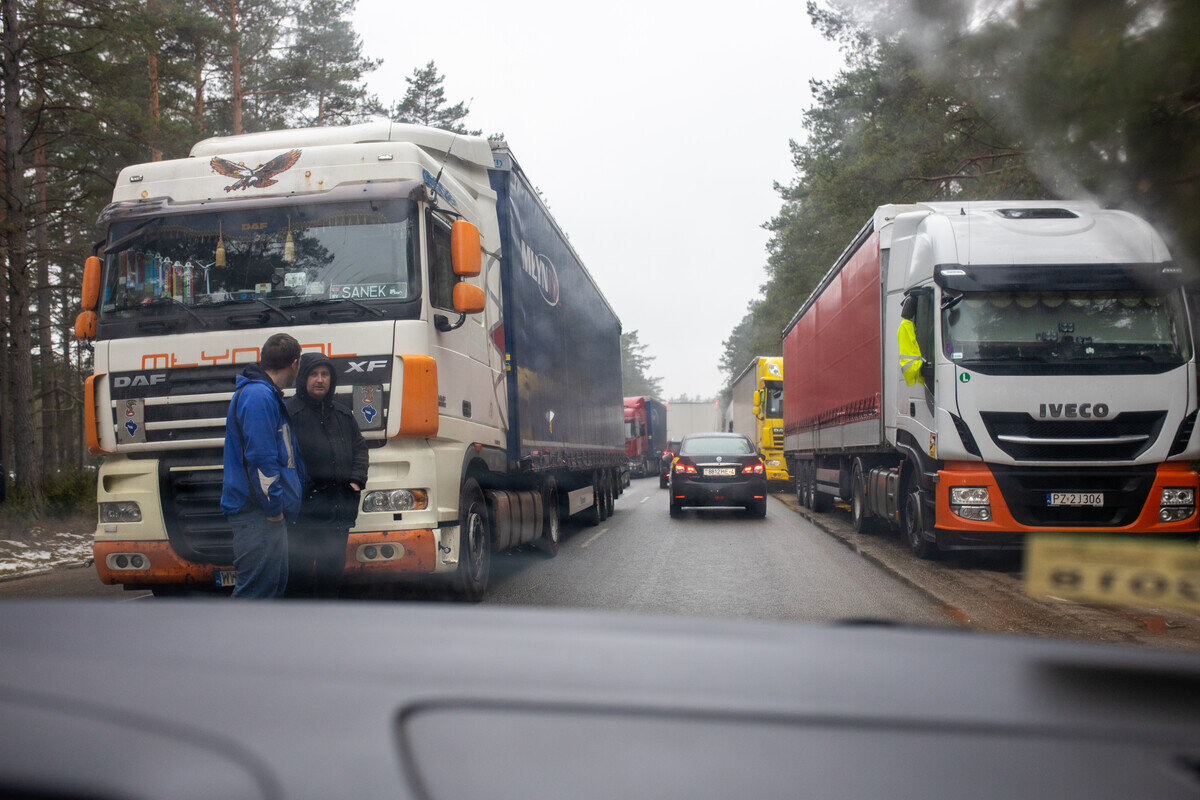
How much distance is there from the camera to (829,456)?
16.9 metres

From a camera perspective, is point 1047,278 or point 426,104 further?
point 426,104

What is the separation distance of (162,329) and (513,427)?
11.0ft

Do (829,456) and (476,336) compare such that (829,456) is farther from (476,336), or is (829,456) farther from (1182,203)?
(1182,203)

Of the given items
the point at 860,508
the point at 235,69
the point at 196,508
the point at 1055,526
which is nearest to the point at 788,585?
the point at 1055,526

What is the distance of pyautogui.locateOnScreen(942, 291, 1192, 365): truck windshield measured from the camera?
9523 millimetres

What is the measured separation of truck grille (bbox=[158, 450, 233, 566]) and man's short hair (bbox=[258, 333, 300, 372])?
1.69 metres

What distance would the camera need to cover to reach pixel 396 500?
22.4ft

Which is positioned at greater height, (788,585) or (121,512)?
(121,512)

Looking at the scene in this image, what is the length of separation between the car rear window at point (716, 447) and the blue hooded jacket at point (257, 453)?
495 inches

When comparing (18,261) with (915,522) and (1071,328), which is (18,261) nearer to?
(915,522)

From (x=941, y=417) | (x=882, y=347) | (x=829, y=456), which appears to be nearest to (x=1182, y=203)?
(x=941, y=417)

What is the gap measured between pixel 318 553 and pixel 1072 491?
727cm

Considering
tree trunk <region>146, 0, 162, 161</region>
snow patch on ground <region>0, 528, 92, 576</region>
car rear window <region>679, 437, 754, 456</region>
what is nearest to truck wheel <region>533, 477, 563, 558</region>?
car rear window <region>679, 437, 754, 456</region>

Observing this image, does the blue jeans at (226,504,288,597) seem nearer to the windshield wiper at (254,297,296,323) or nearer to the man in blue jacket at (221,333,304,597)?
the man in blue jacket at (221,333,304,597)
